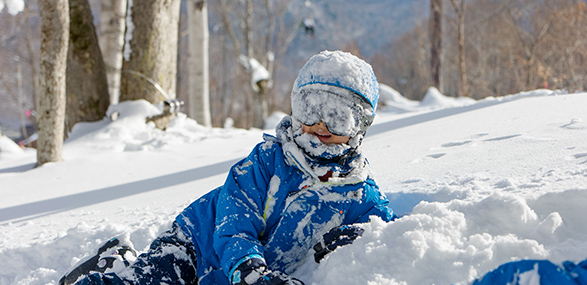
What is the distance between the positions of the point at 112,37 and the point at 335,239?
626 centimetres

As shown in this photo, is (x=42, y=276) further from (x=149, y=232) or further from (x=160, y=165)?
(x=160, y=165)

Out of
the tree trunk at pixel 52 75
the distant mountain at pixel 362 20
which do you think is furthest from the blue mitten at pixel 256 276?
the distant mountain at pixel 362 20

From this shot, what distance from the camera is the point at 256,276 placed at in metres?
1.32

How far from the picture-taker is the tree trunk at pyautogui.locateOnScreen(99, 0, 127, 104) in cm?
669

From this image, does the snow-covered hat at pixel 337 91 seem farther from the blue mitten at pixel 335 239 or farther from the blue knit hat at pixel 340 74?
A: the blue mitten at pixel 335 239

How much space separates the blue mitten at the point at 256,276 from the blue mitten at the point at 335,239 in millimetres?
157

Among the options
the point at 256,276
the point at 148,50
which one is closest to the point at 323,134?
the point at 256,276

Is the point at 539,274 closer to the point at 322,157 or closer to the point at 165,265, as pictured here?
the point at 322,157

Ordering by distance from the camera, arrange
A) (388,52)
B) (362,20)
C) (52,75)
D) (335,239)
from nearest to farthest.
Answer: (335,239), (52,75), (388,52), (362,20)

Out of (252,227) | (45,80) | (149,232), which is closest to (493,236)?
(252,227)

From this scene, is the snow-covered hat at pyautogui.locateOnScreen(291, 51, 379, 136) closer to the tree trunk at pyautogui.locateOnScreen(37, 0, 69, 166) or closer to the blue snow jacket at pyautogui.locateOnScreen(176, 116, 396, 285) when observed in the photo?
the blue snow jacket at pyautogui.locateOnScreen(176, 116, 396, 285)

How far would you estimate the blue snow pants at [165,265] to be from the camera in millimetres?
1617

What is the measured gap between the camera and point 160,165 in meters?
4.09

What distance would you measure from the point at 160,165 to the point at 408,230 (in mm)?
3174
